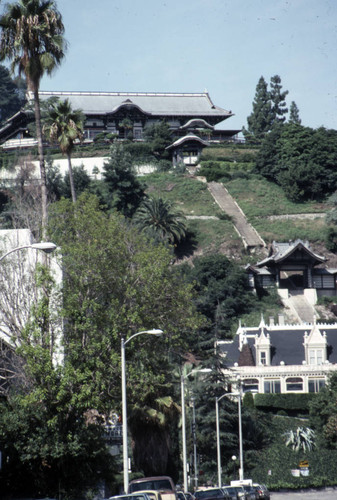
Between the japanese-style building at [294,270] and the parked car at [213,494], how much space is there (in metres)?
68.5

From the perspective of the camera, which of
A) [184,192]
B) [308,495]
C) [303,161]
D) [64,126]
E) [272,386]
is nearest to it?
[308,495]

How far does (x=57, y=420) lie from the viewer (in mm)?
36312

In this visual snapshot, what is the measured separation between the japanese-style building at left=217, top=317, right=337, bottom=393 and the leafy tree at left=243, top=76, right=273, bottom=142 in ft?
303

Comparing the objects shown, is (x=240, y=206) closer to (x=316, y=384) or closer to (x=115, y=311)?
(x=316, y=384)

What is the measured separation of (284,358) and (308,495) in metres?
25.1

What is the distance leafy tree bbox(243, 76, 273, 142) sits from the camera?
582 ft

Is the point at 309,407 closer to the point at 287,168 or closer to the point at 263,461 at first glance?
the point at 263,461

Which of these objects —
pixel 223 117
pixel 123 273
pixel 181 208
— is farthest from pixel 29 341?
pixel 223 117

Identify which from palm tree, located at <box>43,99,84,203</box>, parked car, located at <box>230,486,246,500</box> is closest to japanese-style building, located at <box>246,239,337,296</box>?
palm tree, located at <box>43,99,84,203</box>

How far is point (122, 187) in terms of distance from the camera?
401ft

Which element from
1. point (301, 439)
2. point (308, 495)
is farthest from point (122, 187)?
point (308, 495)

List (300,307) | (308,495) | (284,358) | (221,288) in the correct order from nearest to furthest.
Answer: (308,495) → (284,358) → (221,288) → (300,307)

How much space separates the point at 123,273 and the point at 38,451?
9.60 m

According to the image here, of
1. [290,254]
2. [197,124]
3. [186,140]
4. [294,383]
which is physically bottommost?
[294,383]
